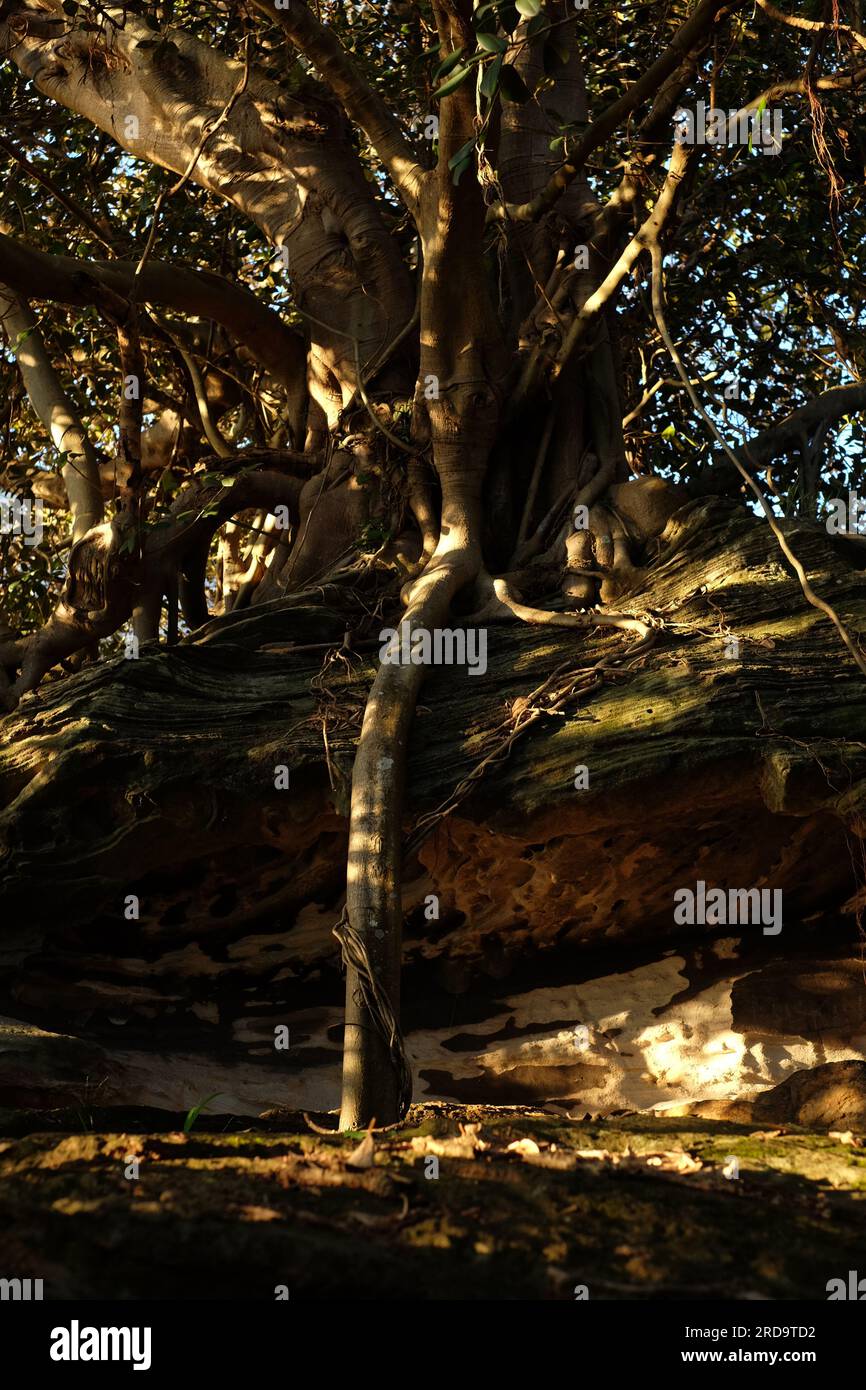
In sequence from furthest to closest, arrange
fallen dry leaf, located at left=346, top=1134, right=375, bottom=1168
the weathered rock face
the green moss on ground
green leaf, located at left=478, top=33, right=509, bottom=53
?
the weathered rock face < green leaf, located at left=478, top=33, right=509, bottom=53 < fallen dry leaf, located at left=346, top=1134, right=375, bottom=1168 < the green moss on ground

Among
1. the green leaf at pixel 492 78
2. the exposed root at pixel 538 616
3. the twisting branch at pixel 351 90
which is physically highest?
the twisting branch at pixel 351 90

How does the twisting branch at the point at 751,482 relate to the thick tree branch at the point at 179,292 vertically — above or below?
below

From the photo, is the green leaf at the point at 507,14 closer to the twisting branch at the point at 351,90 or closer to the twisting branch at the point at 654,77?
the twisting branch at the point at 654,77

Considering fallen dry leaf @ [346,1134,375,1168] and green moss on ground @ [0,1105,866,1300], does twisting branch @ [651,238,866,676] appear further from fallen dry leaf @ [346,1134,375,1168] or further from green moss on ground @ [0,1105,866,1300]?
fallen dry leaf @ [346,1134,375,1168]

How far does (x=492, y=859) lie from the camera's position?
5480 mm

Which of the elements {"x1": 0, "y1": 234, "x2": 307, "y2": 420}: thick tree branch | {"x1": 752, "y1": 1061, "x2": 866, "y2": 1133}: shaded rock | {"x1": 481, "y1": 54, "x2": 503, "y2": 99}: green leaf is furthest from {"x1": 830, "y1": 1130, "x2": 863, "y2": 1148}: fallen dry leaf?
{"x1": 0, "y1": 234, "x2": 307, "y2": 420}: thick tree branch

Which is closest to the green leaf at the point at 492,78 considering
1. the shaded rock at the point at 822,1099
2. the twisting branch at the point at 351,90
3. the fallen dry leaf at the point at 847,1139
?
the twisting branch at the point at 351,90

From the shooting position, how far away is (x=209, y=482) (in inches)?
265

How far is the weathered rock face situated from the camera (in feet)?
16.3

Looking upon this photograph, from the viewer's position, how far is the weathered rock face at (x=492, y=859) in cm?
498

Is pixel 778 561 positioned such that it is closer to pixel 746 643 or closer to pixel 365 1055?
pixel 746 643

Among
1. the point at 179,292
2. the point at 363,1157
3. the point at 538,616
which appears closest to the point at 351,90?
the point at 179,292

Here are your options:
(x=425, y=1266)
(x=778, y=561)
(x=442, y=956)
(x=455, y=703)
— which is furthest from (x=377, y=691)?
(x=425, y=1266)

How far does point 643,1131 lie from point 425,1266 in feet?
4.67
